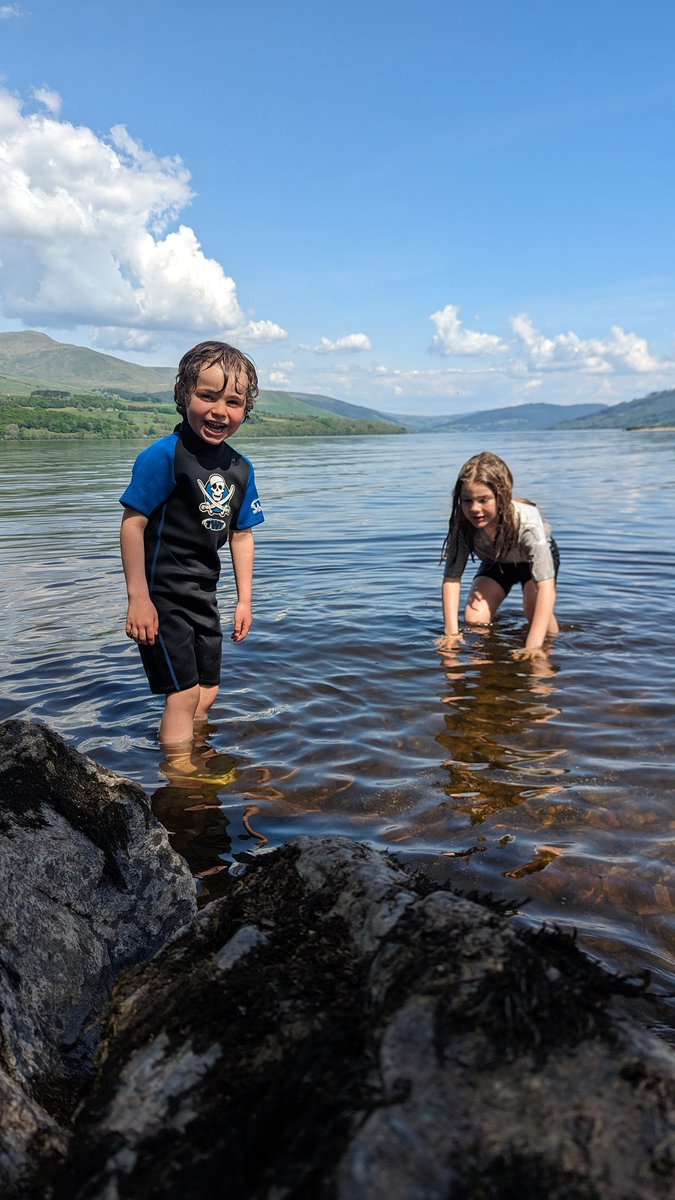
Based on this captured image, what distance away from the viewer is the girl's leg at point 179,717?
18.5 ft

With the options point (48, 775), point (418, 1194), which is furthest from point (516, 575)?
point (418, 1194)

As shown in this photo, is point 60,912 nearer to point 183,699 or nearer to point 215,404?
point 183,699

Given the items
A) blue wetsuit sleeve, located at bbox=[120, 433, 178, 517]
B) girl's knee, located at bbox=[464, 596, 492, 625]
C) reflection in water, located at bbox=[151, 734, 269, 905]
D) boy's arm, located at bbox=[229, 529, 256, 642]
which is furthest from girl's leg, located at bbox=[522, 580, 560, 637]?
blue wetsuit sleeve, located at bbox=[120, 433, 178, 517]

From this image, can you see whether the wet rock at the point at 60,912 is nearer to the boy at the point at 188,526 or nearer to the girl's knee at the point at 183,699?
the boy at the point at 188,526

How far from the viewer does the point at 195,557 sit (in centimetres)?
552

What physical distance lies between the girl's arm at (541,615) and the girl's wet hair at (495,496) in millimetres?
680

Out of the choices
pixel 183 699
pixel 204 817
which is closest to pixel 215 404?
pixel 183 699

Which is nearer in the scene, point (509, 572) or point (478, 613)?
point (509, 572)

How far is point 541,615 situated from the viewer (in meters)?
7.96

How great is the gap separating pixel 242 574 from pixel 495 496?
3.24 meters

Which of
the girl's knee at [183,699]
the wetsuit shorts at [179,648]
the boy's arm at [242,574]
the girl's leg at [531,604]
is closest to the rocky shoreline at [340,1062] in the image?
the wetsuit shorts at [179,648]

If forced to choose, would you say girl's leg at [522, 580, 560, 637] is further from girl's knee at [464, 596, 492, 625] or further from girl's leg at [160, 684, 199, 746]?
girl's leg at [160, 684, 199, 746]

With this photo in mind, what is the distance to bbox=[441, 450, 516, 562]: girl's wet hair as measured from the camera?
7.85 m

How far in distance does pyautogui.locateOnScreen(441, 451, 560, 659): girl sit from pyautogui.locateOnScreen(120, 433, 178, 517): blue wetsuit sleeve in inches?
134
